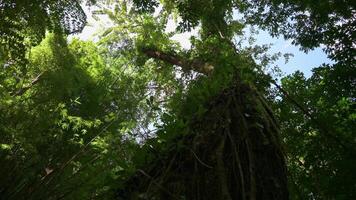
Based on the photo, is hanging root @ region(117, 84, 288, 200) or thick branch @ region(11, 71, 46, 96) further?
thick branch @ region(11, 71, 46, 96)

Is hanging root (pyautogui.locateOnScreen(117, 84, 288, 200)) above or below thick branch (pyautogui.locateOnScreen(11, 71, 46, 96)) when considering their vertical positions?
below

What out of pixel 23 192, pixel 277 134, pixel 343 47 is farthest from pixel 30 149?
pixel 343 47

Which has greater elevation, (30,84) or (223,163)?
(30,84)

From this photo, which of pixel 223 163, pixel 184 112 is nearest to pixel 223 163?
pixel 223 163

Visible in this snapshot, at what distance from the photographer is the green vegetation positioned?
220 centimetres

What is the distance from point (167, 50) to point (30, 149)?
249 inches

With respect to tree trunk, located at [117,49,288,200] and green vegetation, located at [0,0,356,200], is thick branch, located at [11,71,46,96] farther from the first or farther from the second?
tree trunk, located at [117,49,288,200]

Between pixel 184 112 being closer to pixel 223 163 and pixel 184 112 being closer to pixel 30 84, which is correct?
pixel 223 163

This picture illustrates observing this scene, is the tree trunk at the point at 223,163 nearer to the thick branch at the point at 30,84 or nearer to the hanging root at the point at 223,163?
the hanging root at the point at 223,163

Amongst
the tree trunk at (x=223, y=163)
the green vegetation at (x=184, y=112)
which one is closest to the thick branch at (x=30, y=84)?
the green vegetation at (x=184, y=112)

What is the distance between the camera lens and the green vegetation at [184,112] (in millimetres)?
2195

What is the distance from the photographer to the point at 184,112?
114 inches

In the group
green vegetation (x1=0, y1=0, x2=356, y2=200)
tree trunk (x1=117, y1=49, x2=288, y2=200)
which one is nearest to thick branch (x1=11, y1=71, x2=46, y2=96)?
green vegetation (x1=0, y1=0, x2=356, y2=200)

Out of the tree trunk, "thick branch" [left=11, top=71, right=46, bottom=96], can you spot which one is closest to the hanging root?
the tree trunk
